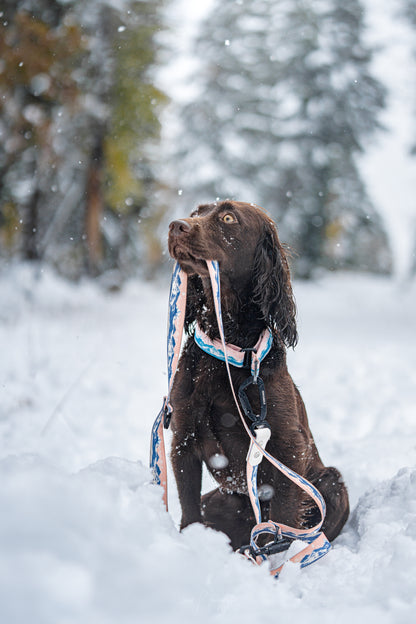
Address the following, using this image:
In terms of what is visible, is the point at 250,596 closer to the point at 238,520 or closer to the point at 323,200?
the point at 238,520

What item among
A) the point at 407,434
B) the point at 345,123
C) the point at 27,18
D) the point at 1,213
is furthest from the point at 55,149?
the point at 407,434

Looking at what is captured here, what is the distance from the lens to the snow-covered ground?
3.79ft

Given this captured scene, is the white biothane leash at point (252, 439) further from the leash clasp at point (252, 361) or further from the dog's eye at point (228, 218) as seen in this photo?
the dog's eye at point (228, 218)

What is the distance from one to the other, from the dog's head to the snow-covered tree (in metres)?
15.5

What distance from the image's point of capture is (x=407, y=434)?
14.9ft

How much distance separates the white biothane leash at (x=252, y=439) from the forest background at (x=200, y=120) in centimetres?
1081

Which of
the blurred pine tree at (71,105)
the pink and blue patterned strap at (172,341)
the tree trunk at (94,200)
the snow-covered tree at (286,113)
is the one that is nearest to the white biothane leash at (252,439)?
the pink and blue patterned strap at (172,341)

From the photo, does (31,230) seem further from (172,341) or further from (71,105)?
(172,341)

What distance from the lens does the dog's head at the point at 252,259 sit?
2271 mm

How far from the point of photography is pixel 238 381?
226 cm

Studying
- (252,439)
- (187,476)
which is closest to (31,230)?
(187,476)

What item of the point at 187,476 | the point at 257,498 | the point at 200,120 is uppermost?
the point at 257,498

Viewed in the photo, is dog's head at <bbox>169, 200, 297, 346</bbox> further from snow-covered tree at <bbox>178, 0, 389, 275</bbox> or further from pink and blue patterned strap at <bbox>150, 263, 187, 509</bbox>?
snow-covered tree at <bbox>178, 0, 389, 275</bbox>

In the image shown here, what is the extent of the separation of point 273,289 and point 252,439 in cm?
72
